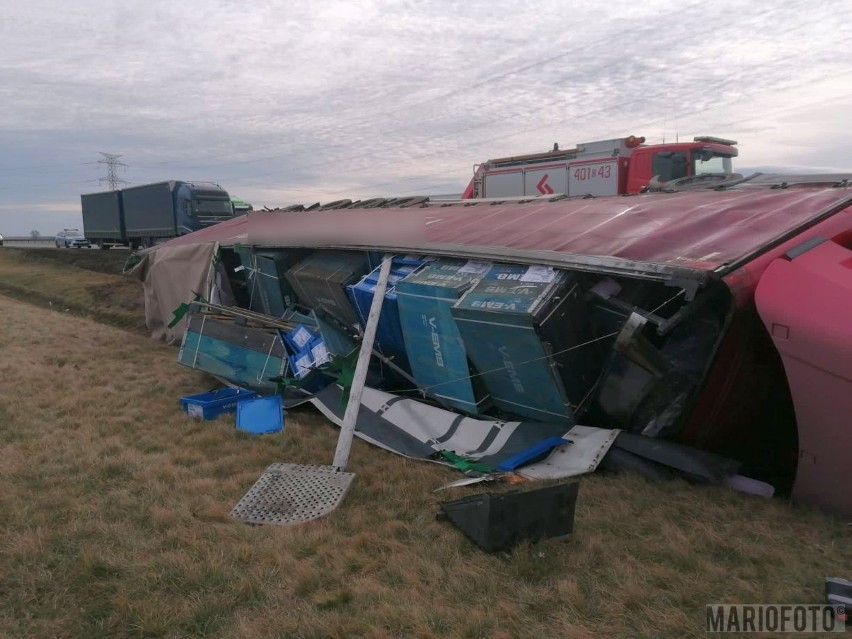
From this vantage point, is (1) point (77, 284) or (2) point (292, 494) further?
(1) point (77, 284)

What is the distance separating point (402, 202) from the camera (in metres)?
12.5

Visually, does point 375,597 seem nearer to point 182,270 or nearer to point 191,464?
point 191,464

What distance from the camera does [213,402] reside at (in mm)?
7172

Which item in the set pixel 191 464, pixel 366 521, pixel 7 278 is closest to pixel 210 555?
pixel 366 521

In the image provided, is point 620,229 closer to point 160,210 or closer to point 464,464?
point 464,464

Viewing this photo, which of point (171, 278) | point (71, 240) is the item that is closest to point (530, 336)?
point (171, 278)

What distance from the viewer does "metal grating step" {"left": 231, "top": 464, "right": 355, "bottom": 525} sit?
Answer: 453cm

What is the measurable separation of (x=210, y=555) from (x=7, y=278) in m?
25.3

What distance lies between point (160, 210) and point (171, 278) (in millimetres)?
14261

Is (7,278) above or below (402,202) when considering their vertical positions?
below

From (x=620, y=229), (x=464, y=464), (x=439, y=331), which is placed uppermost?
(x=620, y=229)

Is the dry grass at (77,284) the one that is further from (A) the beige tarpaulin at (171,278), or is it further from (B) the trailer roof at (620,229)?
(B) the trailer roof at (620,229)

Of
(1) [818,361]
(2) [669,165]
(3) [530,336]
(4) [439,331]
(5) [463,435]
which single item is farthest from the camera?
(2) [669,165]

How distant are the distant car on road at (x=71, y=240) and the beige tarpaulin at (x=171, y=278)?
2379 centimetres
